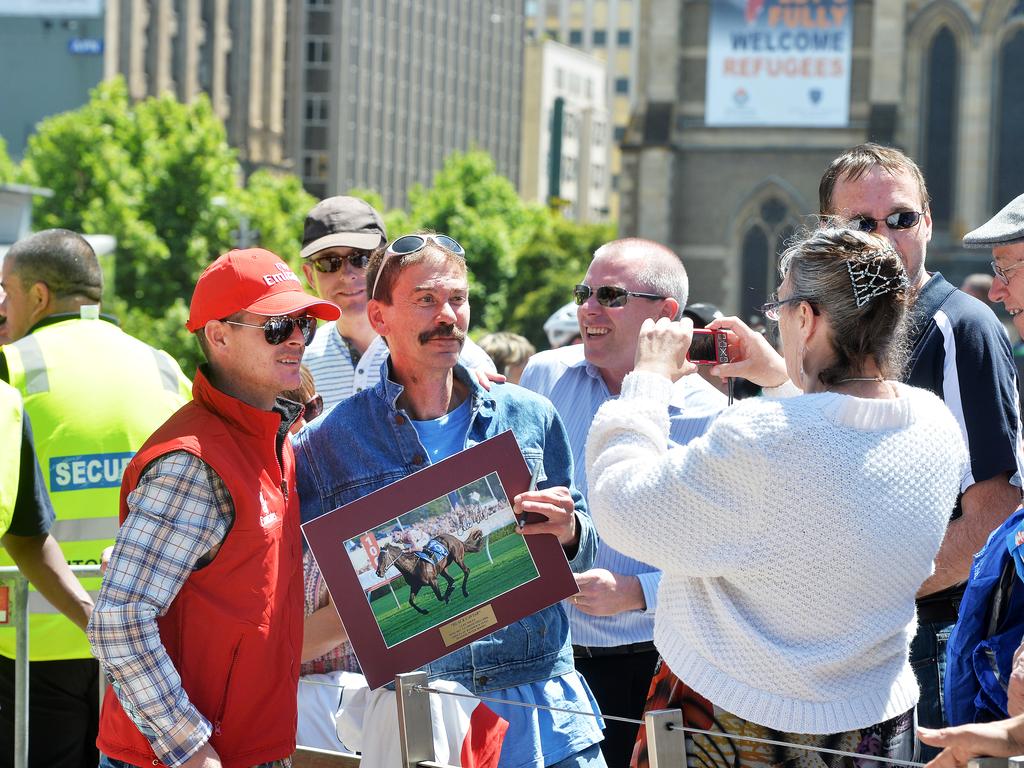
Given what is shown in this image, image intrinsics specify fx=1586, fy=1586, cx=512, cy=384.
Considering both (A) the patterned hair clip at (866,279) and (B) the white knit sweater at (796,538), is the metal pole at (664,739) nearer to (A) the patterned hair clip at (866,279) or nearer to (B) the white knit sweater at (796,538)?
(B) the white knit sweater at (796,538)

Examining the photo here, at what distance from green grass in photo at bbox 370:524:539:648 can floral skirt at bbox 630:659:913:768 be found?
60 cm

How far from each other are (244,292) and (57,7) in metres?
80.3

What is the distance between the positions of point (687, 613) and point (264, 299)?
1.30 m

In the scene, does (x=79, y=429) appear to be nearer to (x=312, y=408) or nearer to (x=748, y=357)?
(x=312, y=408)

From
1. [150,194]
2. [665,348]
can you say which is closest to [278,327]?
[665,348]

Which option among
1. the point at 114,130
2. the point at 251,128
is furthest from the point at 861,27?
the point at 251,128

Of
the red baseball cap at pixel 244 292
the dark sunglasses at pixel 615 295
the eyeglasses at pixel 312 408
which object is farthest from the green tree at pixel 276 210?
the red baseball cap at pixel 244 292

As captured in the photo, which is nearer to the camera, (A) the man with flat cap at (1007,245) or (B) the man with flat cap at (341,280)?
(A) the man with flat cap at (1007,245)

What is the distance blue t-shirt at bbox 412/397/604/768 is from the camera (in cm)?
413

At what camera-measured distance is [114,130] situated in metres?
55.1

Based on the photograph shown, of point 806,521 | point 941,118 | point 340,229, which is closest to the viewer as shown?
point 806,521

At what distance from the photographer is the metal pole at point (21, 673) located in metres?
5.12

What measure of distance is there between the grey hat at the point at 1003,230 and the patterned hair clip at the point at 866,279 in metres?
→ 0.91

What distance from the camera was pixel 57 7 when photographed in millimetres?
78875
